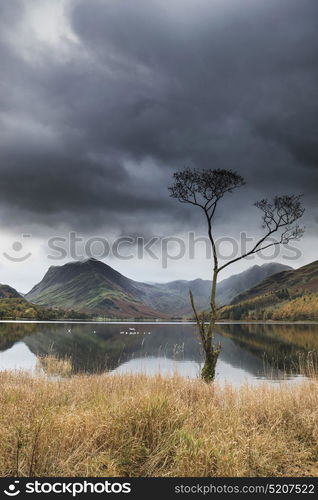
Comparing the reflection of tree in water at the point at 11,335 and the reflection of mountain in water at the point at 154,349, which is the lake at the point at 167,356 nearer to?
the reflection of mountain in water at the point at 154,349

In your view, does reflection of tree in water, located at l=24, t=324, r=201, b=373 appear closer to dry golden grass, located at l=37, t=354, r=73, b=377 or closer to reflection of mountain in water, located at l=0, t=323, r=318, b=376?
reflection of mountain in water, located at l=0, t=323, r=318, b=376

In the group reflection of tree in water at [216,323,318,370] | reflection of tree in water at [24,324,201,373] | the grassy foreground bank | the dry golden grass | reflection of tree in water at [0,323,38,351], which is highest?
the grassy foreground bank

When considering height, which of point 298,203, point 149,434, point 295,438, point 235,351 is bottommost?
point 235,351

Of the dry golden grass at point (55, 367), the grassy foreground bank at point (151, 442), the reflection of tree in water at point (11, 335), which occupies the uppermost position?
the grassy foreground bank at point (151, 442)

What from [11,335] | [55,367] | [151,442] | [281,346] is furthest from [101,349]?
[151,442]

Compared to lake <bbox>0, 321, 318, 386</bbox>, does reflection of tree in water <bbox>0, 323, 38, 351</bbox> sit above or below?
above

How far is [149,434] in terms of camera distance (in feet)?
25.8

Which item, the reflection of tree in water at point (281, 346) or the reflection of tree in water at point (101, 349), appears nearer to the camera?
the reflection of tree in water at point (101, 349)

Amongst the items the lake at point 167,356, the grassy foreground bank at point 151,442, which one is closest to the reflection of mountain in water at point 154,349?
the lake at point 167,356

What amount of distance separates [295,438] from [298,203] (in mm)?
12636

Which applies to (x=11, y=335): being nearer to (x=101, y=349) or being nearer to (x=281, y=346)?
(x=101, y=349)

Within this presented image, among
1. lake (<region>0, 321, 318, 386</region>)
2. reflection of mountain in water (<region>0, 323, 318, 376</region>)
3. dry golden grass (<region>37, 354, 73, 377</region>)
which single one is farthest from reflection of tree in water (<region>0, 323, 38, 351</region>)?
dry golden grass (<region>37, 354, 73, 377</region>)
